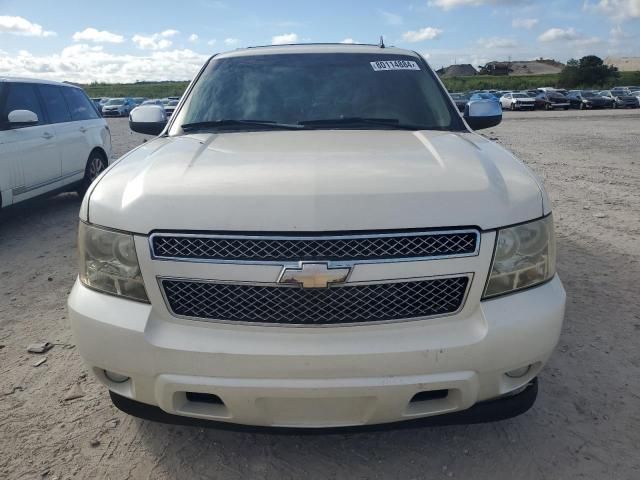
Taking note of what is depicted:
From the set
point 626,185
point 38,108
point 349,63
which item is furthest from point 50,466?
point 626,185

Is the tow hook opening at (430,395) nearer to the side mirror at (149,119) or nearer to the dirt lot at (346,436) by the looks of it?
the dirt lot at (346,436)

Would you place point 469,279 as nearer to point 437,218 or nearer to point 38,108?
point 437,218

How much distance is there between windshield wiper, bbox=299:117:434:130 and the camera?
3051 millimetres

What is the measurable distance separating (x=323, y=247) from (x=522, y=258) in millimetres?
789

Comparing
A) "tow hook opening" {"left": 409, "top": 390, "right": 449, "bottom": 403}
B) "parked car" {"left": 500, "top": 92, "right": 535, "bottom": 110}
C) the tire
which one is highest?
"tow hook opening" {"left": 409, "top": 390, "right": 449, "bottom": 403}

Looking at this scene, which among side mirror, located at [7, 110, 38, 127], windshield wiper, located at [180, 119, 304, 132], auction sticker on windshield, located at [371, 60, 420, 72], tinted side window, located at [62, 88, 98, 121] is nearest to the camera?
windshield wiper, located at [180, 119, 304, 132]

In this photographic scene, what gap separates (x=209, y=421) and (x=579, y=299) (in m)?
3.03

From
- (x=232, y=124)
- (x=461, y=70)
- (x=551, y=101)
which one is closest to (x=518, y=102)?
(x=551, y=101)

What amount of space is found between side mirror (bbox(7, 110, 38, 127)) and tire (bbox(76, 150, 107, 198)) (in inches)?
65.9

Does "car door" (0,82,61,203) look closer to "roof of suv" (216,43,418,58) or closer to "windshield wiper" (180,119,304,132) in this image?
"roof of suv" (216,43,418,58)

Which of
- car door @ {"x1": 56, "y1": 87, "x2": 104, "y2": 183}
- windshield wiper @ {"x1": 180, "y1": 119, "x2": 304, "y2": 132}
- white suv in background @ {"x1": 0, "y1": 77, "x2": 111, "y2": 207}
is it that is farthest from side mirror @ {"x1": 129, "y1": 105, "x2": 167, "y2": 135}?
car door @ {"x1": 56, "y1": 87, "x2": 104, "y2": 183}

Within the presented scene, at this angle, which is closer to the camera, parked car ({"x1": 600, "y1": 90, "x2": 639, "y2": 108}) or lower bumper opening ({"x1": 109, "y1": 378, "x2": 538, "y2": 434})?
lower bumper opening ({"x1": 109, "y1": 378, "x2": 538, "y2": 434})

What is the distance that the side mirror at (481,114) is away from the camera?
3705 millimetres

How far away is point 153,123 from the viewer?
151 inches
